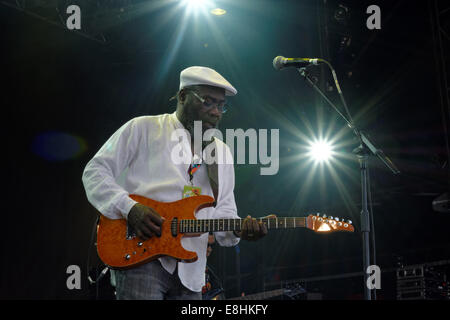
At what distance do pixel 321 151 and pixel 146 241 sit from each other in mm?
6362

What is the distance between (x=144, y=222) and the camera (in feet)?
9.52

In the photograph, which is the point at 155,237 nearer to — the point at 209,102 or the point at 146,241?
the point at 146,241

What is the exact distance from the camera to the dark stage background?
22.3 ft

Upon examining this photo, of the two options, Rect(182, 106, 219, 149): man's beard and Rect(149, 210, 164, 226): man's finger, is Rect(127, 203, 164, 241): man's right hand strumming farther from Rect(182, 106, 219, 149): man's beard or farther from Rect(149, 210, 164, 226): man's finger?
Rect(182, 106, 219, 149): man's beard

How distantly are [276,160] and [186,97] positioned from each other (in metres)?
6.16

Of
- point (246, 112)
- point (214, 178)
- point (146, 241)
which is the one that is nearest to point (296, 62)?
point (214, 178)

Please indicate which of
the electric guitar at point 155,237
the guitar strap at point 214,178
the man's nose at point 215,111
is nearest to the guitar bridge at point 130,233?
the electric guitar at point 155,237

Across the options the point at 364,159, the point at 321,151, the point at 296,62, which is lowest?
the point at 364,159

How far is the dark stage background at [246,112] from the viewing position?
680 centimetres

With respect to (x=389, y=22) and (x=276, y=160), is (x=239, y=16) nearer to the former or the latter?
(x=389, y=22)

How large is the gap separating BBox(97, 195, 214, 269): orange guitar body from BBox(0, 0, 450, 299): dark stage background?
126 inches

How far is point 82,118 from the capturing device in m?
7.93

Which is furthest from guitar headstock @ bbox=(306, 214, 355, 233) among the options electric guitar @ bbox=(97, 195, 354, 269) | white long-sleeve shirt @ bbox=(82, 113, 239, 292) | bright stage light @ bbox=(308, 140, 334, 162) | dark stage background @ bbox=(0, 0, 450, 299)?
bright stage light @ bbox=(308, 140, 334, 162)

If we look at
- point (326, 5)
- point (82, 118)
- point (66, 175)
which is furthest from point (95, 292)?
point (326, 5)
